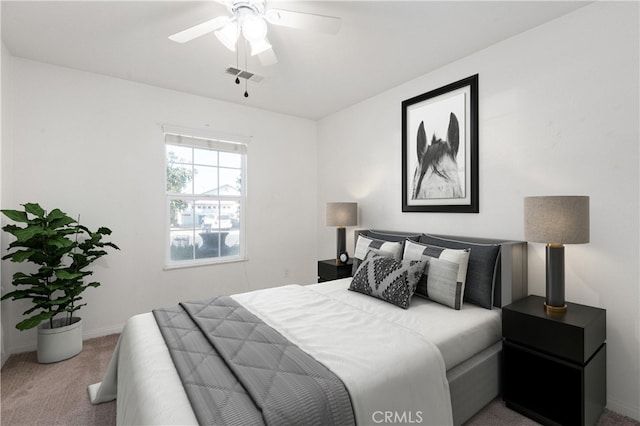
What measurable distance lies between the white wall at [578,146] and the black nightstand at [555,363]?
0.17 meters

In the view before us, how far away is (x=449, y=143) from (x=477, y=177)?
0.42 m

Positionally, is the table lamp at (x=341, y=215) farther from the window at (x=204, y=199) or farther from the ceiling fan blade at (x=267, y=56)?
the ceiling fan blade at (x=267, y=56)

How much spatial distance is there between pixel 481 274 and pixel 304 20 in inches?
81.3

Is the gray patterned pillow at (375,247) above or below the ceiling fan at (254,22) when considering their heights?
below

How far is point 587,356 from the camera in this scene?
5.58 feet

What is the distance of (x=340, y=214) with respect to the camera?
361cm

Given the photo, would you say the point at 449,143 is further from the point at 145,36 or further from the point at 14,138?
the point at 14,138

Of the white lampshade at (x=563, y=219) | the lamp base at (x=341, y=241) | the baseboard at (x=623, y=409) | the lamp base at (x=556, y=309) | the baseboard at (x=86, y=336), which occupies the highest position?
the white lampshade at (x=563, y=219)

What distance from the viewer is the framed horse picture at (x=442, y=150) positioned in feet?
8.88

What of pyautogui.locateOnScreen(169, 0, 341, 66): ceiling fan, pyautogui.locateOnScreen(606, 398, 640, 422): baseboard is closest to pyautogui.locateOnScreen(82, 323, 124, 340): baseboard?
pyautogui.locateOnScreen(169, 0, 341, 66): ceiling fan

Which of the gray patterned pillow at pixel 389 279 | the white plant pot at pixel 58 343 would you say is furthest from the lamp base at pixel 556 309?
the white plant pot at pixel 58 343

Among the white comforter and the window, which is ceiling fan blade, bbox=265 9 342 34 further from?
the window

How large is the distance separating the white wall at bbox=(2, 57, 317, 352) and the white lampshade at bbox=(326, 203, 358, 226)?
0.97 meters

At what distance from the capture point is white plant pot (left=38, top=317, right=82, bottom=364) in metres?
2.56
